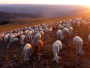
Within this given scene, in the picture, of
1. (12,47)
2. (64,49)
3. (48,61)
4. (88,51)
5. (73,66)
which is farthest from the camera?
(12,47)

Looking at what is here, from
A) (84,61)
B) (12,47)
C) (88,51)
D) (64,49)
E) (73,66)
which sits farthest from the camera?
(12,47)

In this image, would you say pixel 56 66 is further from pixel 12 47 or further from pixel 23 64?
pixel 12 47

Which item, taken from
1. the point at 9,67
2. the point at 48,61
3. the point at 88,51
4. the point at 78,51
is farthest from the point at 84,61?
the point at 9,67

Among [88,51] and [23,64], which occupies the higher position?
[88,51]

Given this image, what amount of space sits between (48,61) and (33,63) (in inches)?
59.0

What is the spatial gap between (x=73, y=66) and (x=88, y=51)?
329 centimetres

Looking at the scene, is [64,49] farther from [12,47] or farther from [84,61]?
[12,47]

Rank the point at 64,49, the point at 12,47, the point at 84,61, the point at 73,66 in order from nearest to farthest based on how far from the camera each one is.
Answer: the point at 73,66 < the point at 84,61 < the point at 64,49 < the point at 12,47

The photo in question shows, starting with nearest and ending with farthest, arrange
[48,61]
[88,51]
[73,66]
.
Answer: [73,66]
[48,61]
[88,51]

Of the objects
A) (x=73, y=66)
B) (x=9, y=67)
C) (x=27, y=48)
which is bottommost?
(x=9, y=67)

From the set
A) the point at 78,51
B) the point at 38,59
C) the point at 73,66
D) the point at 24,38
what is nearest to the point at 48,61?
the point at 38,59

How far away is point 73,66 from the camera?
8.56m

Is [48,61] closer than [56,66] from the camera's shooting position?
No

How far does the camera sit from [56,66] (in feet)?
29.3
